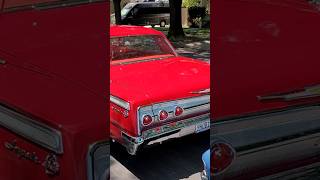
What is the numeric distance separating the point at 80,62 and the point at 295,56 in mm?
969

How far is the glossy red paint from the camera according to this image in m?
1.82

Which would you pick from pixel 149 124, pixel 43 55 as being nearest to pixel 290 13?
pixel 43 55

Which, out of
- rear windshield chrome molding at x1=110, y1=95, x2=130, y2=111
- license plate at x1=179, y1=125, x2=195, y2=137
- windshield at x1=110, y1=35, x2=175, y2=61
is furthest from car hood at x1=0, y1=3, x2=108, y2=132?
windshield at x1=110, y1=35, x2=175, y2=61

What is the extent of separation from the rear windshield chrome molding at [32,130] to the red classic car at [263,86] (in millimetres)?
691

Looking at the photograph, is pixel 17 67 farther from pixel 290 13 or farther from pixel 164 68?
pixel 164 68

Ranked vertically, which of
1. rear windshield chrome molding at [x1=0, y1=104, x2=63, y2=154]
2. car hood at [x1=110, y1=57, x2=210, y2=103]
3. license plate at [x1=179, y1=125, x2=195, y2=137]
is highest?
rear windshield chrome molding at [x1=0, y1=104, x2=63, y2=154]

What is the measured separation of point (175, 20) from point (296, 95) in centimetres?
448

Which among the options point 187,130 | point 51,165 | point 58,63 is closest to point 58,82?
point 58,63

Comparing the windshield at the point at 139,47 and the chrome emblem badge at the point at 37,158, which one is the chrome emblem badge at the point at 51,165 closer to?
the chrome emblem badge at the point at 37,158

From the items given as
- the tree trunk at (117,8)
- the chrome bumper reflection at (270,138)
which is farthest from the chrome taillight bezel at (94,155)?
the tree trunk at (117,8)

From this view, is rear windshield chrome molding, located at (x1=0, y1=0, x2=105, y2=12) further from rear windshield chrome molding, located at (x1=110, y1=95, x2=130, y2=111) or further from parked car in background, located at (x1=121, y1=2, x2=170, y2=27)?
parked car in background, located at (x1=121, y1=2, x2=170, y2=27)

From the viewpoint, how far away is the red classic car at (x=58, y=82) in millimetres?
1742

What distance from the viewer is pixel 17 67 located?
1826mm

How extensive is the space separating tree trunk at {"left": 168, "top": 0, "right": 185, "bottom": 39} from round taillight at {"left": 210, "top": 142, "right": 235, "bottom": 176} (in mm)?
4262
